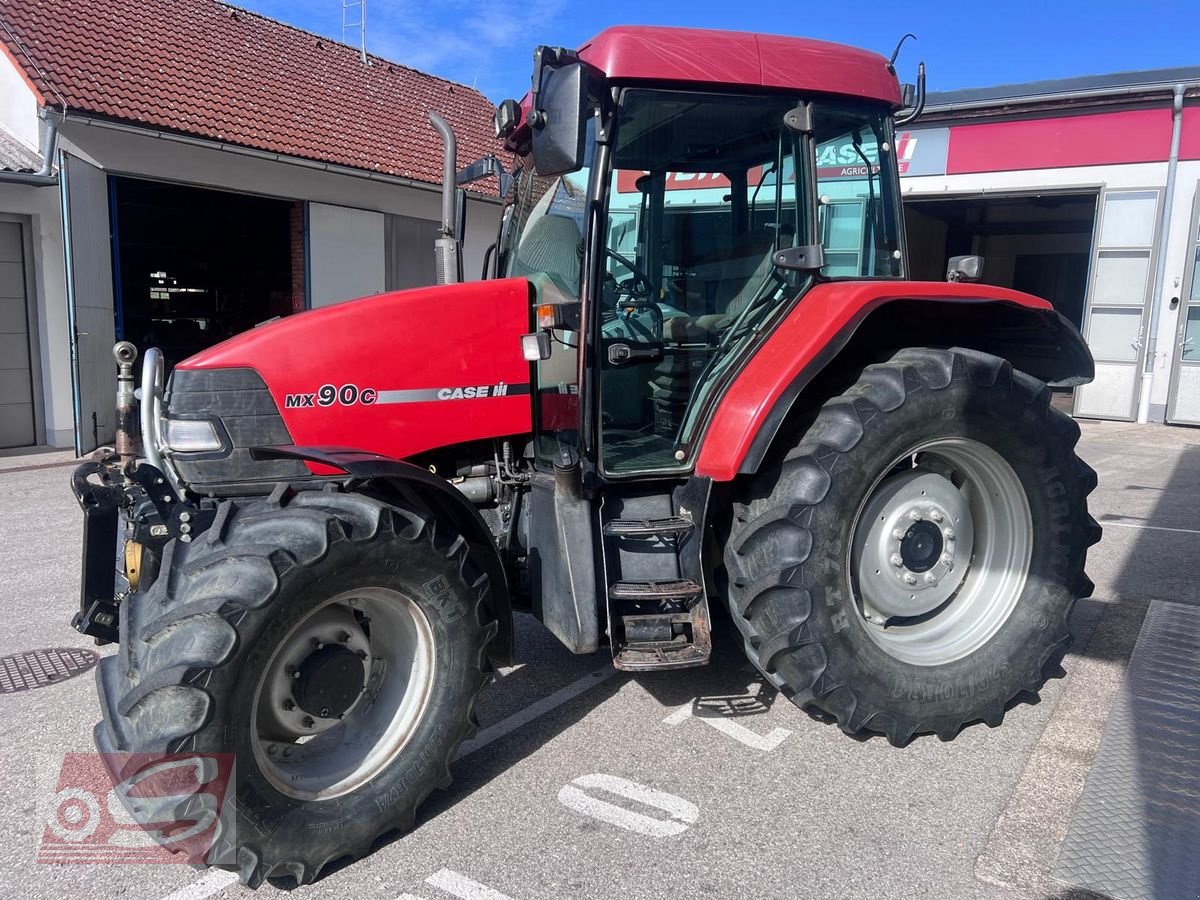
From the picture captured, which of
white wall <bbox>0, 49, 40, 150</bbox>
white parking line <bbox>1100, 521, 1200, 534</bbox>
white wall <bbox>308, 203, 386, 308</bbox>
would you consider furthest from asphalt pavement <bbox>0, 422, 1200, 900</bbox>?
white wall <bbox>308, 203, 386, 308</bbox>

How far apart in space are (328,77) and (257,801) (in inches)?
520

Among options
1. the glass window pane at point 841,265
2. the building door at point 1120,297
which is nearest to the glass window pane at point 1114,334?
the building door at point 1120,297

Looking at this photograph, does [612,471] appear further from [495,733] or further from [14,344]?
[14,344]

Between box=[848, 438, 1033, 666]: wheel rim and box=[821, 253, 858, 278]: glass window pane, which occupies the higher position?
box=[821, 253, 858, 278]: glass window pane

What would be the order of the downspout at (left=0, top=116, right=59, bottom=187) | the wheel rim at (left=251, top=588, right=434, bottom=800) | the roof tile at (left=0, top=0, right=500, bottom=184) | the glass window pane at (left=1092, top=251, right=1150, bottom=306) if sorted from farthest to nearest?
the glass window pane at (left=1092, top=251, right=1150, bottom=306)
the roof tile at (left=0, top=0, right=500, bottom=184)
the downspout at (left=0, top=116, right=59, bottom=187)
the wheel rim at (left=251, top=588, right=434, bottom=800)

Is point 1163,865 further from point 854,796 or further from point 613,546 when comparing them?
point 613,546

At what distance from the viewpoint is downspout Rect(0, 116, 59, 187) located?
8.73m

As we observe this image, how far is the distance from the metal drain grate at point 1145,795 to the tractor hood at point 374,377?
6.99 ft

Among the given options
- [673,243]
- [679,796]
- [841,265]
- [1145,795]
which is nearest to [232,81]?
[673,243]

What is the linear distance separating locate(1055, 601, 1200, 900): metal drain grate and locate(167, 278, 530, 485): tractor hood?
2132 mm

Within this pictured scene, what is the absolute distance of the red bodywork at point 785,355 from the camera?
9.24 ft

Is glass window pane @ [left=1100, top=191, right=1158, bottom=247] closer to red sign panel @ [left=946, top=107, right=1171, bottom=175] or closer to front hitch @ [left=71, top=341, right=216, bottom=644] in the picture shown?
red sign panel @ [left=946, top=107, right=1171, bottom=175]

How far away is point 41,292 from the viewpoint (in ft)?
31.0

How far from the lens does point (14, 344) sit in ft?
31.1
